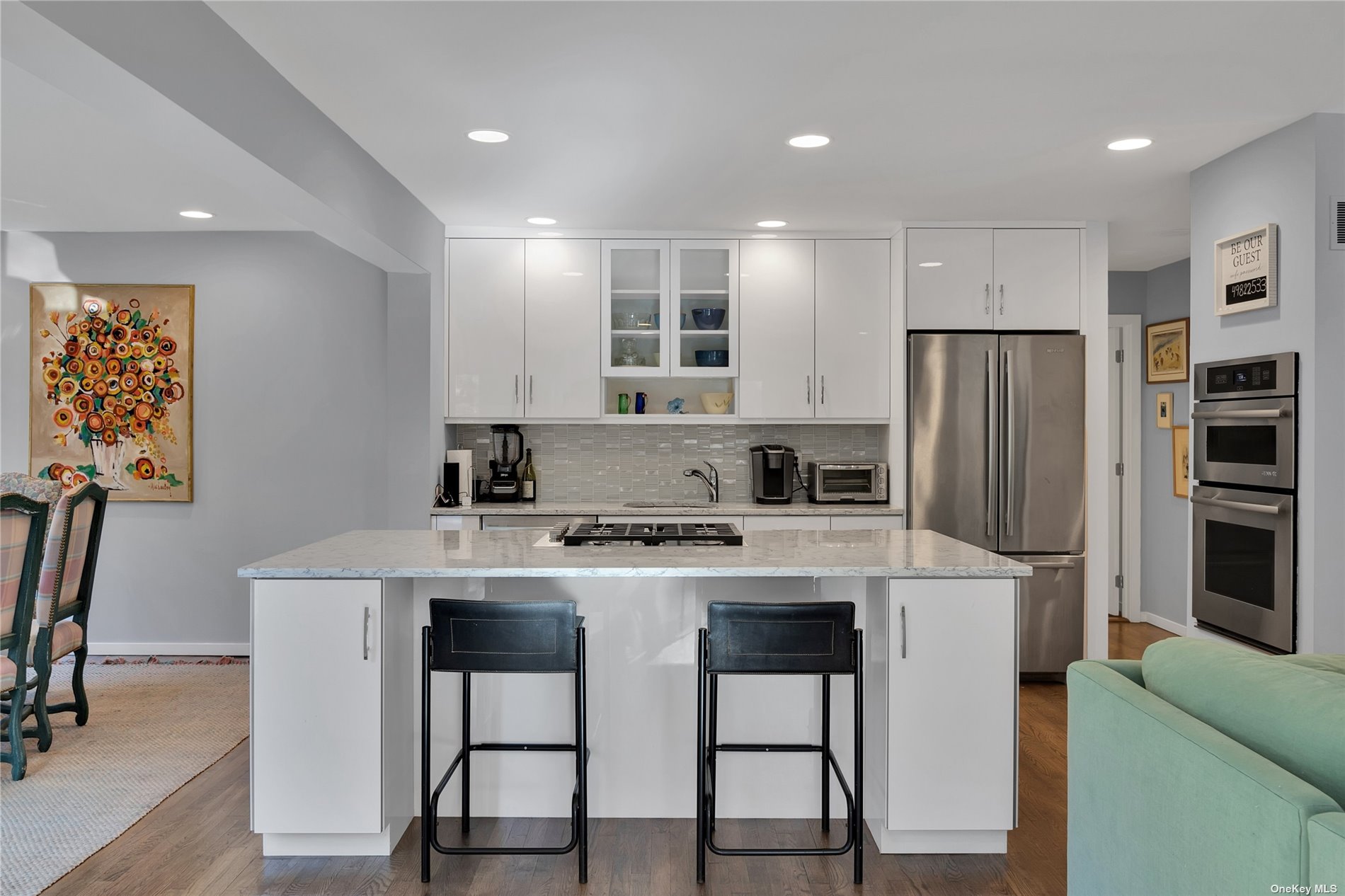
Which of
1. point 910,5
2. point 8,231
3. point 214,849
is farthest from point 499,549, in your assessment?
point 8,231

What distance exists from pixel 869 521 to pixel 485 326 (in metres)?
2.38

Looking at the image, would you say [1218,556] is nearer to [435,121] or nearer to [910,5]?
[910,5]

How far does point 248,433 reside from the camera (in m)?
5.15

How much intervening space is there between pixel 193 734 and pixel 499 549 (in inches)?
78.2

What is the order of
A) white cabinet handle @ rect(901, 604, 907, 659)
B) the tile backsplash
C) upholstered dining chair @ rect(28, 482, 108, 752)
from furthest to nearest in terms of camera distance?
1. the tile backsplash
2. upholstered dining chair @ rect(28, 482, 108, 752)
3. white cabinet handle @ rect(901, 604, 907, 659)

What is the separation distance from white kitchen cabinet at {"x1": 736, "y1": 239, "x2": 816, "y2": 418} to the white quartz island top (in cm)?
65

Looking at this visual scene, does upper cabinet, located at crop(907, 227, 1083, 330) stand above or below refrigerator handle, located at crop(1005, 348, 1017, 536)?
above

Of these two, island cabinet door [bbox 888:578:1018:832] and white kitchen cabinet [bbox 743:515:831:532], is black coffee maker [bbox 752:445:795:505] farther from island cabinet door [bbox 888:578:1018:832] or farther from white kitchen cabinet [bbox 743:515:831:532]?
island cabinet door [bbox 888:578:1018:832]

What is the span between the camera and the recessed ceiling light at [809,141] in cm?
337

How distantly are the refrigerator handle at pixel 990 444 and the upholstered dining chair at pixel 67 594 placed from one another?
4191 millimetres

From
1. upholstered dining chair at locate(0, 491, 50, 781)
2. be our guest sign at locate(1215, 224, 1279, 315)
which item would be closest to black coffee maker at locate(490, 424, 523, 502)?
upholstered dining chair at locate(0, 491, 50, 781)

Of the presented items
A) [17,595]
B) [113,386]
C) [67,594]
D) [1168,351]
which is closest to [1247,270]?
[1168,351]

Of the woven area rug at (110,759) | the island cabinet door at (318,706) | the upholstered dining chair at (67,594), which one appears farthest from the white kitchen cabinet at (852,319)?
the upholstered dining chair at (67,594)

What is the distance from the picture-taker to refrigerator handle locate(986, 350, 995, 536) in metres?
4.66
